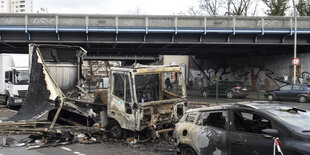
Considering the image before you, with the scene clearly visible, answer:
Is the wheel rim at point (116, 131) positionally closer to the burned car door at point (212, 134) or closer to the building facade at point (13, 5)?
the burned car door at point (212, 134)

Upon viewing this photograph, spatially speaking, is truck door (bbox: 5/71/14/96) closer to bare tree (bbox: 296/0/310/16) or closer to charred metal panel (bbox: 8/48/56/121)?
charred metal panel (bbox: 8/48/56/121)

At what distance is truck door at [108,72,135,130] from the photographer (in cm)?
849

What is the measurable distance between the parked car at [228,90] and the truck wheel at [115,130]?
558 inches

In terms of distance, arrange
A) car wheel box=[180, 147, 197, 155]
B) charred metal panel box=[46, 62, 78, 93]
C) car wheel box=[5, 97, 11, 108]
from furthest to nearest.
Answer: car wheel box=[5, 97, 11, 108]
charred metal panel box=[46, 62, 78, 93]
car wheel box=[180, 147, 197, 155]

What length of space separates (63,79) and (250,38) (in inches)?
721

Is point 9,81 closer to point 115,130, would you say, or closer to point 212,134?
point 115,130

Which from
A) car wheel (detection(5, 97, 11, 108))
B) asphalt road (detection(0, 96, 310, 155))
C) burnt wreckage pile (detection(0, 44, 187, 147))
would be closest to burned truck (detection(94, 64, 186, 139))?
burnt wreckage pile (detection(0, 44, 187, 147))

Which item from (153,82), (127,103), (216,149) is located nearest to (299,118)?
(216,149)

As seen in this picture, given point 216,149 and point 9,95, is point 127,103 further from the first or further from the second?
point 9,95

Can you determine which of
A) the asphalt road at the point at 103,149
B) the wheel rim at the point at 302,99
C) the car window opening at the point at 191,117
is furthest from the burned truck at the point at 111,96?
the wheel rim at the point at 302,99

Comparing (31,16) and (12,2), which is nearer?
(31,16)

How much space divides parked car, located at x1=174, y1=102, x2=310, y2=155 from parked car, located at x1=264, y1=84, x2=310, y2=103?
1762cm

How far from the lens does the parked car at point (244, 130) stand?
4430mm

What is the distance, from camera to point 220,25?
24578 millimetres
